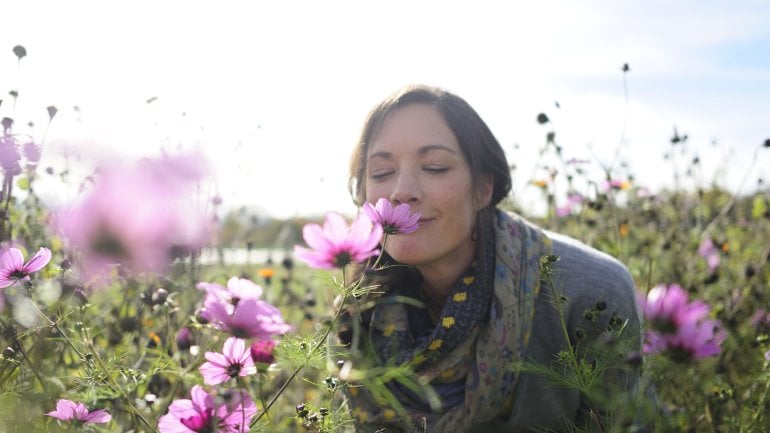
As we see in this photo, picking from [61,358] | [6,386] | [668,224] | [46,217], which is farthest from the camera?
[668,224]

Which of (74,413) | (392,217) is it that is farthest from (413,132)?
(74,413)

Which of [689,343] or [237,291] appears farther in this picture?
[237,291]

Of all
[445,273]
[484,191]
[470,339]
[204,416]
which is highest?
[484,191]

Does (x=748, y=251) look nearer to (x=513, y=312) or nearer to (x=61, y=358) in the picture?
(x=513, y=312)

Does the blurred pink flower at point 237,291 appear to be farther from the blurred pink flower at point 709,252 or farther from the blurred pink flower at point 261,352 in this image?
the blurred pink flower at point 709,252

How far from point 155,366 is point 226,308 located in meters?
0.32

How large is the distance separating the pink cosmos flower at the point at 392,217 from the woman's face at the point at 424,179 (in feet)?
1.48

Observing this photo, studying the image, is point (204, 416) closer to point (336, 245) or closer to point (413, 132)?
point (336, 245)

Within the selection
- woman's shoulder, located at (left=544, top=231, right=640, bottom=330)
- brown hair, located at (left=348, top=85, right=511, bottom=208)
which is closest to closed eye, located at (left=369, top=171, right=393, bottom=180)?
brown hair, located at (left=348, top=85, right=511, bottom=208)

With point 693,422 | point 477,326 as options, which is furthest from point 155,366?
point 693,422

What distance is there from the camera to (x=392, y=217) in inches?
32.6

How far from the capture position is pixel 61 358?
118 cm

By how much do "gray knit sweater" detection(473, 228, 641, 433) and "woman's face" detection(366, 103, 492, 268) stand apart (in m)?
0.27

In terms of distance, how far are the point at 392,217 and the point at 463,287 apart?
0.74m
